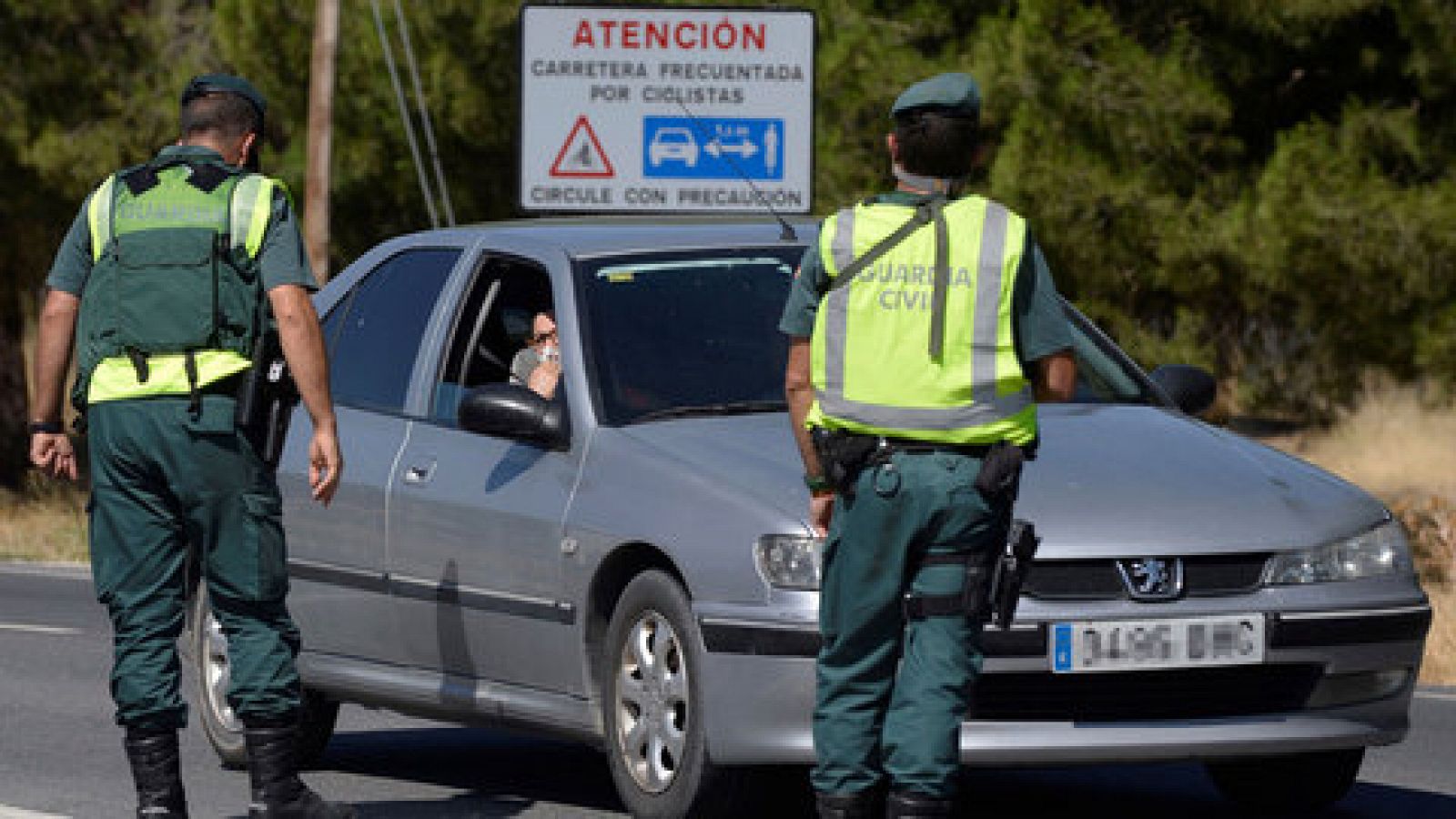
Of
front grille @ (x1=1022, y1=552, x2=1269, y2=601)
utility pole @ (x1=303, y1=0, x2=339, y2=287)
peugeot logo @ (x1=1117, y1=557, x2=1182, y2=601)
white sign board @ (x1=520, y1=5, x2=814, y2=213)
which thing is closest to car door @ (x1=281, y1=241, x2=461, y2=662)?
front grille @ (x1=1022, y1=552, x2=1269, y2=601)

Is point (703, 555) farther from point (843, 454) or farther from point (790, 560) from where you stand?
point (843, 454)

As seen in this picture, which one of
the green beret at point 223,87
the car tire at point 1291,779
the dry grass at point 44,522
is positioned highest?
the green beret at point 223,87

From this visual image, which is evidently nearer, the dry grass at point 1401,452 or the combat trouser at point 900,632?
the combat trouser at point 900,632

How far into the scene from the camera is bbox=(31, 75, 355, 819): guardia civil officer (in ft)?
26.1

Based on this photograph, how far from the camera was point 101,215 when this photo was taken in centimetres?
809

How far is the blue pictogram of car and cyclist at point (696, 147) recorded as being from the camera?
72.6 feet

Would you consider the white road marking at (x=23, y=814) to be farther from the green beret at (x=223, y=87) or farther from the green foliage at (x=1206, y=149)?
the green foliage at (x=1206, y=149)

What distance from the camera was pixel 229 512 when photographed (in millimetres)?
8008

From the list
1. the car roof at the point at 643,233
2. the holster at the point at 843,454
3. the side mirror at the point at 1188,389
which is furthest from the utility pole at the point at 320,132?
the holster at the point at 843,454

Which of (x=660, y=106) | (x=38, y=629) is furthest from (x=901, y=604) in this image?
(x=660, y=106)

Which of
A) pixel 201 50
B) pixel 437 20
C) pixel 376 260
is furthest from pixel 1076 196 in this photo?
pixel 376 260

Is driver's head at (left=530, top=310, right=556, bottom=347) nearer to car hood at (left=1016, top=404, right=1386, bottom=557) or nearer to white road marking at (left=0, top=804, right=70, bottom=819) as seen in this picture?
car hood at (left=1016, top=404, right=1386, bottom=557)

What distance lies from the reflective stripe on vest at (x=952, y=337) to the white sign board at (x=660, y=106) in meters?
14.4

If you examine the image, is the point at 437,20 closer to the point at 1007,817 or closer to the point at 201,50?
the point at 201,50
